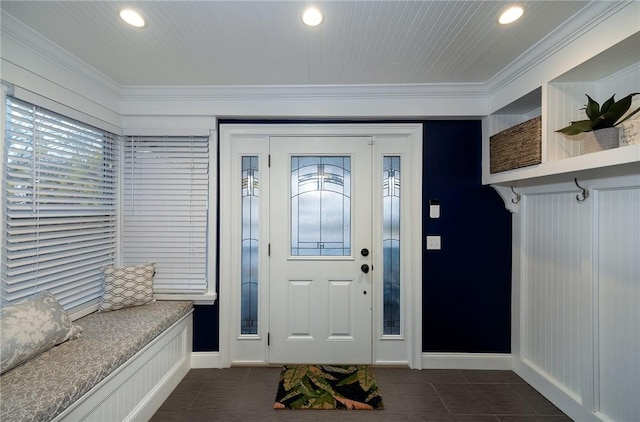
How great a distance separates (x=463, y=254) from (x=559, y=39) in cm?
168

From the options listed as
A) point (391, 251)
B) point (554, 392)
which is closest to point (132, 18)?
point (391, 251)

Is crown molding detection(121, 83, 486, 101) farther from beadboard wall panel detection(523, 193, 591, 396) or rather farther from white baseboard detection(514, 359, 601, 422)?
white baseboard detection(514, 359, 601, 422)

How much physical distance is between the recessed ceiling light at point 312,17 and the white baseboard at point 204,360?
2.70 m

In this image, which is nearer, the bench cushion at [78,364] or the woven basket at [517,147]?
the bench cushion at [78,364]

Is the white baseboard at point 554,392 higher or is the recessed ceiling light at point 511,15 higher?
the recessed ceiling light at point 511,15

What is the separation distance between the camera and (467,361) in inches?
102

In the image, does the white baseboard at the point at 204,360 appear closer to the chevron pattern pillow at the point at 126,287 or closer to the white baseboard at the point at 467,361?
the chevron pattern pillow at the point at 126,287

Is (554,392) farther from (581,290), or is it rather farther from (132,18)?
(132,18)

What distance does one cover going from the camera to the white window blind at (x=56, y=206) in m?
1.71

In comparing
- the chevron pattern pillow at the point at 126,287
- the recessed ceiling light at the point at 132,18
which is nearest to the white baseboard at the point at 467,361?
the chevron pattern pillow at the point at 126,287

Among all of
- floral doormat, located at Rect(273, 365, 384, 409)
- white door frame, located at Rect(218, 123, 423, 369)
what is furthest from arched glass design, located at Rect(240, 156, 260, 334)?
floral doormat, located at Rect(273, 365, 384, 409)

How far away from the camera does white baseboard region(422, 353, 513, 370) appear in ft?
8.49

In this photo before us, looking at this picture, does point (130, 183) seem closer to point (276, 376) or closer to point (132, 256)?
point (132, 256)

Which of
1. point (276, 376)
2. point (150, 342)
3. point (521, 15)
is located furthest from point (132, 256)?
point (521, 15)
